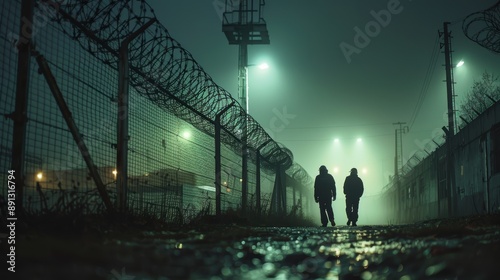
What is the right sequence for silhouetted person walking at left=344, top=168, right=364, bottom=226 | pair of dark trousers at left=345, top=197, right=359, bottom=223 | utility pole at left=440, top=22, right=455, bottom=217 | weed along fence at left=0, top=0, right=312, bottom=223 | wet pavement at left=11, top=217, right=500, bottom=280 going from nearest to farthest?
wet pavement at left=11, top=217, right=500, bottom=280
weed along fence at left=0, top=0, right=312, bottom=223
pair of dark trousers at left=345, top=197, right=359, bottom=223
silhouetted person walking at left=344, top=168, right=364, bottom=226
utility pole at left=440, top=22, right=455, bottom=217

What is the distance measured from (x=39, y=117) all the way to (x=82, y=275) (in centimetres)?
319

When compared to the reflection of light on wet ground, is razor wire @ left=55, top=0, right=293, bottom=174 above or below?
above

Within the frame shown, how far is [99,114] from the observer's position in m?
5.90

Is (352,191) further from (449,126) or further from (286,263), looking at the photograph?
(286,263)

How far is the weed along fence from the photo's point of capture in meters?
4.53

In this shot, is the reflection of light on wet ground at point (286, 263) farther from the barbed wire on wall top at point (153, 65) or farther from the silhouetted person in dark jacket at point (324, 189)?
the silhouetted person in dark jacket at point (324, 189)

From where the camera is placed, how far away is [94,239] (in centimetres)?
362

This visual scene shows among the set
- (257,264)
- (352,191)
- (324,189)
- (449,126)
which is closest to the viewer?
(257,264)

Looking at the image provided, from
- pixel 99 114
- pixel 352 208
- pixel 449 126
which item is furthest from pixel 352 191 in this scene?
pixel 99 114

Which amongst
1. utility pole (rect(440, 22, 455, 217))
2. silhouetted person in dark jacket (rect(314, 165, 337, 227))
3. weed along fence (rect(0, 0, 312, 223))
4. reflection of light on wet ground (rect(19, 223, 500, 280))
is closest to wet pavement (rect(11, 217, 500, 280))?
reflection of light on wet ground (rect(19, 223, 500, 280))

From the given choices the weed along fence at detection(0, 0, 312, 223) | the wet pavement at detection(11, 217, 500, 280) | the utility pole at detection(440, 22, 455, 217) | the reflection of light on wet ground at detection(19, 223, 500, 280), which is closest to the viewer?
the wet pavement at detection(11, 217, 500, 280)

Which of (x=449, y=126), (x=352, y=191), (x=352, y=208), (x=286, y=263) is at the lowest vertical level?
(x=286, y=263)

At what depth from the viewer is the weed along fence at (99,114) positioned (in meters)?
4.53

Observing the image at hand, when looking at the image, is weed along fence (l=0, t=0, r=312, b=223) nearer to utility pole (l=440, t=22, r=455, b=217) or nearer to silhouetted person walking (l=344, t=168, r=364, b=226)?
silhouetted person walking (l=344, t=168, r=364, b=226)
